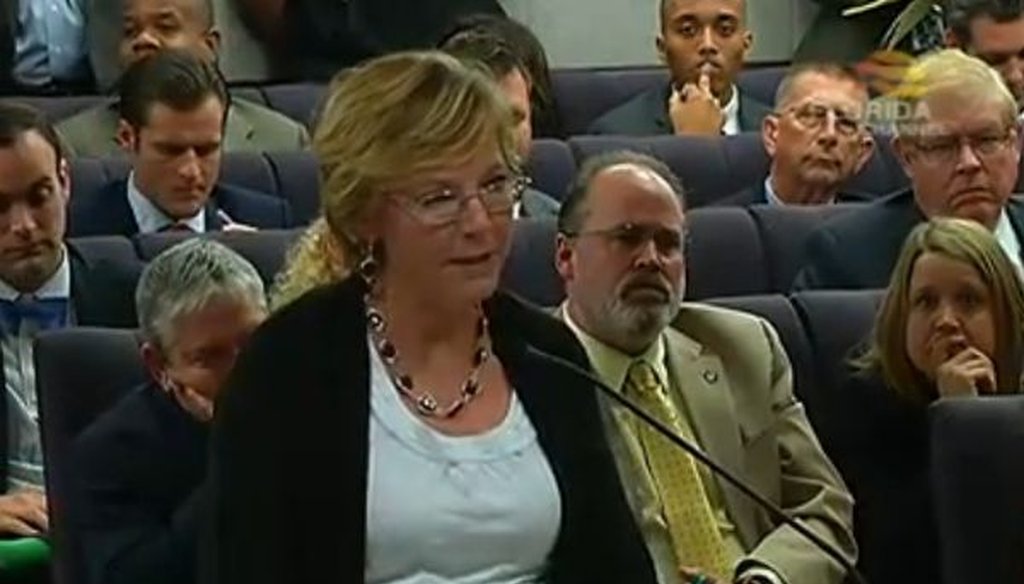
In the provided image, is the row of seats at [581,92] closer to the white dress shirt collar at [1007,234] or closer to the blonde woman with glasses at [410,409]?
the white dress shirt collar at [1007,234]

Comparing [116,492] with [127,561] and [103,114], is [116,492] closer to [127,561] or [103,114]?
[127,561]

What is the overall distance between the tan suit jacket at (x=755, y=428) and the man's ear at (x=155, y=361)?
0.60m

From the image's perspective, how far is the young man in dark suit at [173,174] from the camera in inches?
169

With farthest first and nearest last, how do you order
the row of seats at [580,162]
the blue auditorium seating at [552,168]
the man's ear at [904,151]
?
1. the blue auditorium seating at [552,168]
2. the row of seats at [580,162]
3. the man's ear at [904,151]

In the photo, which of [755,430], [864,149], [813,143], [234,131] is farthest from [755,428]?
[234,131]

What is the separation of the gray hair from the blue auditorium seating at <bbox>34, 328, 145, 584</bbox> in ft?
0.33

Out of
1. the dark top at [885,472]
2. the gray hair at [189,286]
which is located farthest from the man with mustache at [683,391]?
the gray hair at [189,286]

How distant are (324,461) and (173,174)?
2.18 metres

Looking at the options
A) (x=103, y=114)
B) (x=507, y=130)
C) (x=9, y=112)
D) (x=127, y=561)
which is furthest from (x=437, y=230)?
(x=103, y=114)

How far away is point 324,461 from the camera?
7.15 ft

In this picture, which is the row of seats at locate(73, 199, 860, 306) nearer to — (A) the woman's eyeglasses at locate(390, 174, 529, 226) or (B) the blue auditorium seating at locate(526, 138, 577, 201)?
(B) the blue auditorium seating at locate(526, 138, 577, 201)

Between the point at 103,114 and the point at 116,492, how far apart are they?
2159 mm

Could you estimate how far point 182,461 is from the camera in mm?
2891

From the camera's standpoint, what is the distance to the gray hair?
289 cm
